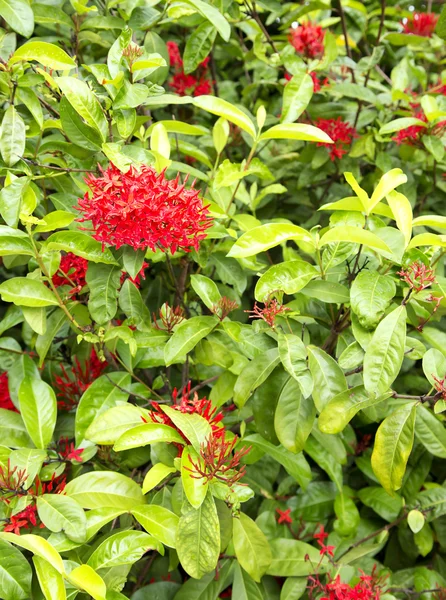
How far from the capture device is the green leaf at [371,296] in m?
0.84

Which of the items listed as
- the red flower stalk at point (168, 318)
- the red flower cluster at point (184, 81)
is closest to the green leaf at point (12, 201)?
the red flower stalk at point (168, 318)

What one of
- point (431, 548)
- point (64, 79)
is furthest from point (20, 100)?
point (431, 548)

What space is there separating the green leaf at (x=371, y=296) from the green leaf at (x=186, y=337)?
239mm

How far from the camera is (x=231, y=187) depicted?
122cm

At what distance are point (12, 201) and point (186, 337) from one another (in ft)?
1.05

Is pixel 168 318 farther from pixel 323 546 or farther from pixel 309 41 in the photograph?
pixel 309 41

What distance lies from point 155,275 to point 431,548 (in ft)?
2.79

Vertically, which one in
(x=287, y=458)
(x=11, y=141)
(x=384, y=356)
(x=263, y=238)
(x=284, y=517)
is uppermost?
(x=11, y=141)

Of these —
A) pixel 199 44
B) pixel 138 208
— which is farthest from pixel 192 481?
pixel 199 44

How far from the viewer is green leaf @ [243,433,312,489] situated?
1103 mm

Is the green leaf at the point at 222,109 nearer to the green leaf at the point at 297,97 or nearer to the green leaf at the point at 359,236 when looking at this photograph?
the green leaf at the point at 297,97

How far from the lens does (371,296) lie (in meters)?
0.85

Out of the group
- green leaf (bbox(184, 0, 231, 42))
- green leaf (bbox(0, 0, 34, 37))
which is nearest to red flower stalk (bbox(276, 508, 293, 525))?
green leaf (bbox(184, 0, 231, 42))

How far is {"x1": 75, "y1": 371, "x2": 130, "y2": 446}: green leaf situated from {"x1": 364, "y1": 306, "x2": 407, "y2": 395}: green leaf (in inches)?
17.0
